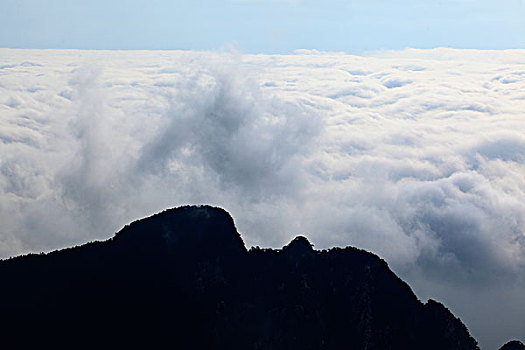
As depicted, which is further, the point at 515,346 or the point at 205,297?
the point at 515,346

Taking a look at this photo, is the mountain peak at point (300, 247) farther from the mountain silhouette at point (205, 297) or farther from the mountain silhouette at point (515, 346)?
the mountain silhouette at point (515, 346)

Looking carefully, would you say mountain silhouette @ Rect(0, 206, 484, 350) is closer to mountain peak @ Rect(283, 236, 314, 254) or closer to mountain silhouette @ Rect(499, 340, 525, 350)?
mountain peak @ Rect(283, 236, 314, 254)

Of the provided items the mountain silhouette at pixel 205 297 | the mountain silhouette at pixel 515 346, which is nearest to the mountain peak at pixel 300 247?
the mountain silhouette at pixel 205 297

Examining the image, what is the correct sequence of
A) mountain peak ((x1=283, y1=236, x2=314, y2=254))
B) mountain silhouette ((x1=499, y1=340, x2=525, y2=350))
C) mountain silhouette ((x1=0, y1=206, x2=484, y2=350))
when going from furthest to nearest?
mountain silhouette ((x1=499, y1=340, x2=525, y2=350)), mountain peak ((x1=283, y1=236, x2=314, y2=254)), mountain silhouette ((x1=0, y1=206, x2=484, y2=350))

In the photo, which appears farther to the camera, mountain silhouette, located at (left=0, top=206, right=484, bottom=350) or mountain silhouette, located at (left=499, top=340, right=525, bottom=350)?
mountain silhouette, located at (left=499, top=340, right=525, bottom=350)

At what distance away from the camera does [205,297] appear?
238ft

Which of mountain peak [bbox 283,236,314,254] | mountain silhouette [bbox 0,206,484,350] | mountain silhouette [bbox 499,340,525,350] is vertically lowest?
mountain silhouette [bbox 499,340,525,350]

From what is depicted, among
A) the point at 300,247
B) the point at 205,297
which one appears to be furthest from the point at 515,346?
the point at 205,297

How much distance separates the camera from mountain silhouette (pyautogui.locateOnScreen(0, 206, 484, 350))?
68.2 m

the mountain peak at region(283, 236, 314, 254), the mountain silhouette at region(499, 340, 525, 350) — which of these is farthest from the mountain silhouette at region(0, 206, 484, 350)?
the mountain silhouette at region(499, 340, 525, 350)

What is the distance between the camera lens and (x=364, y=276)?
77438 millimetres

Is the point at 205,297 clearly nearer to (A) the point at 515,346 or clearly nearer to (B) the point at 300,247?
(B) the point at 300,247

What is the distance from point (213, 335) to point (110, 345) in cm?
1403

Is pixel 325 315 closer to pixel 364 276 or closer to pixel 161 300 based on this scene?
pixel 364 276
